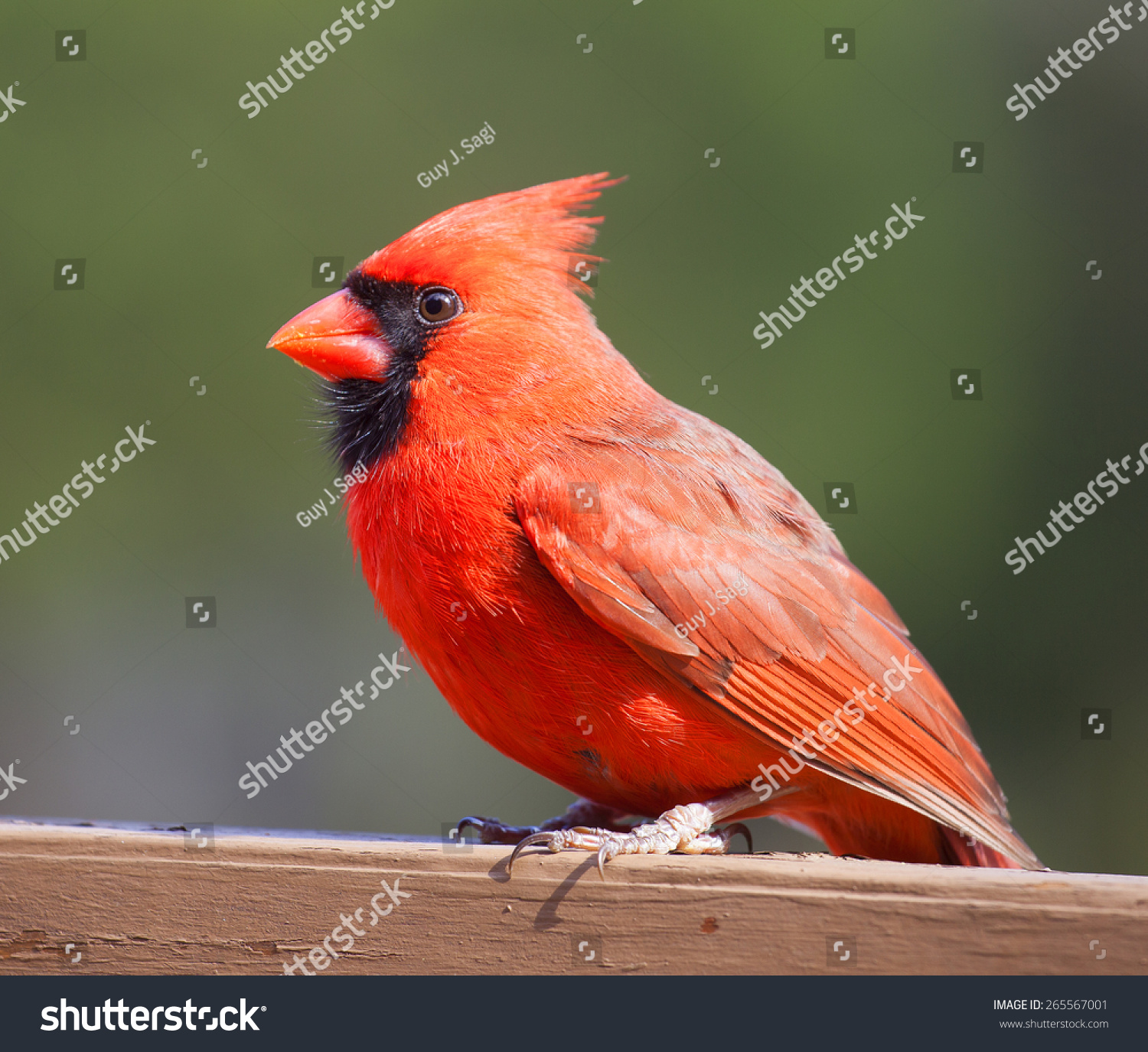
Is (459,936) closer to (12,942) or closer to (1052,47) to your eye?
(12,942)

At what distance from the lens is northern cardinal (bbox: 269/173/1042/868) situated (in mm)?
2287

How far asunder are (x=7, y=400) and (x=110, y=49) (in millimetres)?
1613

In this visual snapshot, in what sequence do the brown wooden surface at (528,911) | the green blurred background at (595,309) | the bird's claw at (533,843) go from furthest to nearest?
the green blurred background at (595,309), the bird's claw at (533,843), the brown wooden surface at (528,911)

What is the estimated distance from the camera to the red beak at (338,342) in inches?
104

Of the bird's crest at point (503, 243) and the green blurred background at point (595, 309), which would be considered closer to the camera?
the bird's crest at point (503, 243)

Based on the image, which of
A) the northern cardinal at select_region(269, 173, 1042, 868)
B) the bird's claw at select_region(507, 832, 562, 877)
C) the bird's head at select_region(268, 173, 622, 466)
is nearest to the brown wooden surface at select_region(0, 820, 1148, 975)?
the bird's claw at select_region(507, 832, 562, 877)

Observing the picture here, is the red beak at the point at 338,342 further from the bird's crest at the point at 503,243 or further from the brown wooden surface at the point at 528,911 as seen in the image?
the brown wooden surface at the point at 528,911

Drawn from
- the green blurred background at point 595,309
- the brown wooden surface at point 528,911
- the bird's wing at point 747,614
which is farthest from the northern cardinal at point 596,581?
the green blurred background at point 595,309

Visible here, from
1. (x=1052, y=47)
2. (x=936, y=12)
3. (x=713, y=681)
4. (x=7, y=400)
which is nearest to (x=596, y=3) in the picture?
(x=936, y=12)

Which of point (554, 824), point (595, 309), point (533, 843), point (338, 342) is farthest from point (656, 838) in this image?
point (595, 309)

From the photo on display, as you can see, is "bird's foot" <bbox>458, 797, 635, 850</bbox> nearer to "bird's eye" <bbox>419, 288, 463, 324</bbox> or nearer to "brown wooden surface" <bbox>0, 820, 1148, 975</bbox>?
"brown wooden surface" <bbox>0, 820, 1148, 975</bbox>

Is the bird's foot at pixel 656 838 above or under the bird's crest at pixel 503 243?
under

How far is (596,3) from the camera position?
5.48 m

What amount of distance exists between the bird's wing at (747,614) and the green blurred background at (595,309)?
2.29m
